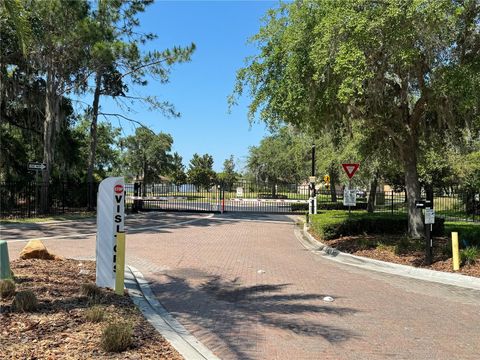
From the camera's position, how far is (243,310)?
7055 mm

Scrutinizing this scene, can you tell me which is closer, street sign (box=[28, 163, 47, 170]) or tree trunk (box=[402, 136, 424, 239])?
tree trunk (box=[402, 136, 424, 239])

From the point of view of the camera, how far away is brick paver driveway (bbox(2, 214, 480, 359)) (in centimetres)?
553

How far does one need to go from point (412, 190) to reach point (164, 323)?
957cm

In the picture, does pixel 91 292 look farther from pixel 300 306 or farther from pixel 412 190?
pixel 412 190

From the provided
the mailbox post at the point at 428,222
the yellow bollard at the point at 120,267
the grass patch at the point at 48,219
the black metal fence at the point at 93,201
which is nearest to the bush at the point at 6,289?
the yellow bollard at the point at 120,267

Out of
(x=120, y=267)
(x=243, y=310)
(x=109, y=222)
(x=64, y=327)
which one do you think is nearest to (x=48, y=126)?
(x=109, y=222)

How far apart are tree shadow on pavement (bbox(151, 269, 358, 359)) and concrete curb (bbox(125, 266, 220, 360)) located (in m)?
0.19

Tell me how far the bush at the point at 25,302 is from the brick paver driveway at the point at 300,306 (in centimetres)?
195

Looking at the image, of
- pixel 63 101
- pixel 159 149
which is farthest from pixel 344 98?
pixel 159 149

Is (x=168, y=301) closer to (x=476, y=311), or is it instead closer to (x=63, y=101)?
(x=476, y=311)

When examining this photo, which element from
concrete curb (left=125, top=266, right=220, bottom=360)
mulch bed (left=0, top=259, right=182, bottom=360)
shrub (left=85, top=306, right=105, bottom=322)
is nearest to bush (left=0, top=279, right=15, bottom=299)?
mulch bed (left=0, top=259, right=182, bottom=360)

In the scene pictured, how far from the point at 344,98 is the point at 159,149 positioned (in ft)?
191

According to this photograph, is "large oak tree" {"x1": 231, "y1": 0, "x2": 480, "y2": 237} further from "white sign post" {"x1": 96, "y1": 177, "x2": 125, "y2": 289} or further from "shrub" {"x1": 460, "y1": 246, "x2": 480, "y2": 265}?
"white sign post" {"x1": 96, "y1": 177, "x2": 125, "y2": 289}

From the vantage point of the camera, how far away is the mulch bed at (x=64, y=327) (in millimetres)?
4629
